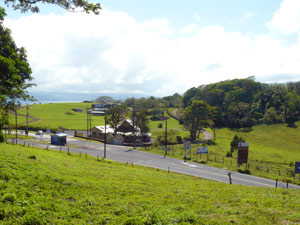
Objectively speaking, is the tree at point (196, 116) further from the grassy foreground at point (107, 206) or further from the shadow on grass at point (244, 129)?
the grassy foreground at point (107, 206)

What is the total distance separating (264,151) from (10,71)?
60418 mm

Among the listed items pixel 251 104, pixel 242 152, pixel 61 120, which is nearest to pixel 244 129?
pixel 251 104

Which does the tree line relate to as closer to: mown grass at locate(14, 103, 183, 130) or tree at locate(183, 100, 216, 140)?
tree at locate(183, 100, 216, 140)

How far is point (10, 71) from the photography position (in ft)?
54.0

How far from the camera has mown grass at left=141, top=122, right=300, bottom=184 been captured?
38.1 m

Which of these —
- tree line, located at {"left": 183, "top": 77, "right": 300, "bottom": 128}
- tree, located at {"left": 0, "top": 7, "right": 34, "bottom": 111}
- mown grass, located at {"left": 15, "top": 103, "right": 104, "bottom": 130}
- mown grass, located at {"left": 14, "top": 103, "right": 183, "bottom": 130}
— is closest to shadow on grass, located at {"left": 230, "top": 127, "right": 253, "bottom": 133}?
tree line, located at {"left": 183, "top": 77, "right": 300, "bottom": 128}

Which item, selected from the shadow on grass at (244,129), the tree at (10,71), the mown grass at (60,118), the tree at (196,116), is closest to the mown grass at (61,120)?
the mown grass at (60,118)

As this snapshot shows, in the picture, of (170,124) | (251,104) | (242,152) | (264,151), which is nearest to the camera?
(242,152)

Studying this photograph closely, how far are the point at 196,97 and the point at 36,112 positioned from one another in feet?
305

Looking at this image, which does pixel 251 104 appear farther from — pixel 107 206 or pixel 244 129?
pixel 107 206

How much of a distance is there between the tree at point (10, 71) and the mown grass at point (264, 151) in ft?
107

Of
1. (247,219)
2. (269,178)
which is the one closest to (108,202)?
(247,219)

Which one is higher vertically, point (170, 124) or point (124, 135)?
point (170, 124)

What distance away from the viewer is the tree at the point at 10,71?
53.6 feet
